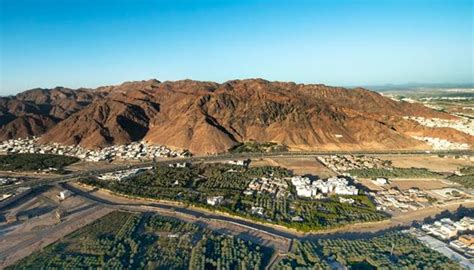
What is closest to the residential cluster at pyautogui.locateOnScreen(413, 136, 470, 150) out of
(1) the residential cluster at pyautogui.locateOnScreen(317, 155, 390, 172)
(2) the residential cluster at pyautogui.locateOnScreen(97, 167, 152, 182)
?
(1) the residential cluster at pyautogui.locateOnScreen(317, 155, 390, 172)

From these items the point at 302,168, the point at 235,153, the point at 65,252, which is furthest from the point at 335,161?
the point at 65,252

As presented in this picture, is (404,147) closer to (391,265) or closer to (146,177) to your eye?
(391,265)

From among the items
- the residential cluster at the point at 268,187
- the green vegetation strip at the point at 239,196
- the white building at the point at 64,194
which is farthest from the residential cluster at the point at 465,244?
the white building at the point at 64,194

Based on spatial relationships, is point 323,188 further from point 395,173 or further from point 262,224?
point 395,173

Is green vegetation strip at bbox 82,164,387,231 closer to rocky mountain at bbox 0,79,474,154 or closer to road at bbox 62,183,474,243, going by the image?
road at bbox 62,183,474,243

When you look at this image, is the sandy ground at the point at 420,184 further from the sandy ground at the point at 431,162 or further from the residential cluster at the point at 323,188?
the residential cluster at the point at 323,188

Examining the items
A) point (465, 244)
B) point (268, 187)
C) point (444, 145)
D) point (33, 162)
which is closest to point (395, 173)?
point (268, 187)

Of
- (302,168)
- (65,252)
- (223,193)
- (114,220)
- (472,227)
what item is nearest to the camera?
(65,252)
